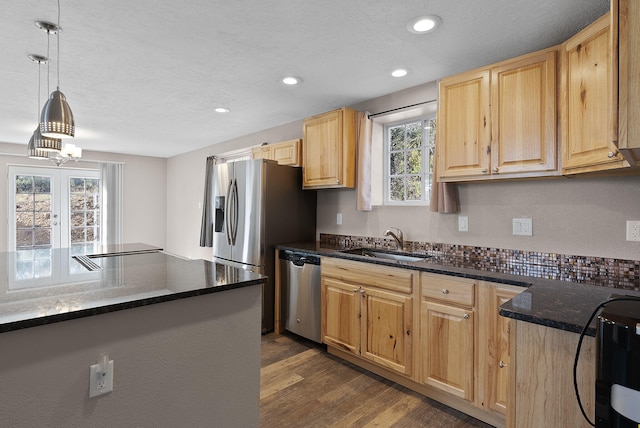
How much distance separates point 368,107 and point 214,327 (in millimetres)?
2595

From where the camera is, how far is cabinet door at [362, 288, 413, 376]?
2330mm

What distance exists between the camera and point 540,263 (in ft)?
7.35

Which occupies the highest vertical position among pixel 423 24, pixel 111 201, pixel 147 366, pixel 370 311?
pixel 423 24

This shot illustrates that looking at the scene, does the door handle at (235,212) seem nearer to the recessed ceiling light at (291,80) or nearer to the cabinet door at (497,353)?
the recessed ceiling light at (291,80)

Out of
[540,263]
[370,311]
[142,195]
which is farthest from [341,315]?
[142,195]

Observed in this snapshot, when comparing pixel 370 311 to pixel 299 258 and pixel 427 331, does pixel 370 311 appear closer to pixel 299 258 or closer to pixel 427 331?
pixel 427 331

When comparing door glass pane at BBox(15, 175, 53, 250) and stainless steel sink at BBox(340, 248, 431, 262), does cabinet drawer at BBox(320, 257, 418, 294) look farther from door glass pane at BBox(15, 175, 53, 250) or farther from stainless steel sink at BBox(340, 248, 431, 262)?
door glass pane at BBox(15, 175, 53, 250)

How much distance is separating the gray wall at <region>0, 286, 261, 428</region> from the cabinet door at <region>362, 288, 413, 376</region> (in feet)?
3.88

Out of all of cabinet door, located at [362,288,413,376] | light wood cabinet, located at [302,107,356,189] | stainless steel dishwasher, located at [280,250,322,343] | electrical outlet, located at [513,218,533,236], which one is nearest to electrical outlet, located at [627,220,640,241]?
electrical outlet, located at [513,218,533,236]

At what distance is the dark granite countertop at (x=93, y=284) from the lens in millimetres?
1017

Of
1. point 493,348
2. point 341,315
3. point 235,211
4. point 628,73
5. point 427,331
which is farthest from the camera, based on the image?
point 235,211

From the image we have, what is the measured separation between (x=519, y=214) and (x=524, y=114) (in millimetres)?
686

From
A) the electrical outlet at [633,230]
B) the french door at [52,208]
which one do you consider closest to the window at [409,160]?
the electrical outlet at [633,230]

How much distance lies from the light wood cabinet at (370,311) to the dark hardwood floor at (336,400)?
6.5 inches
